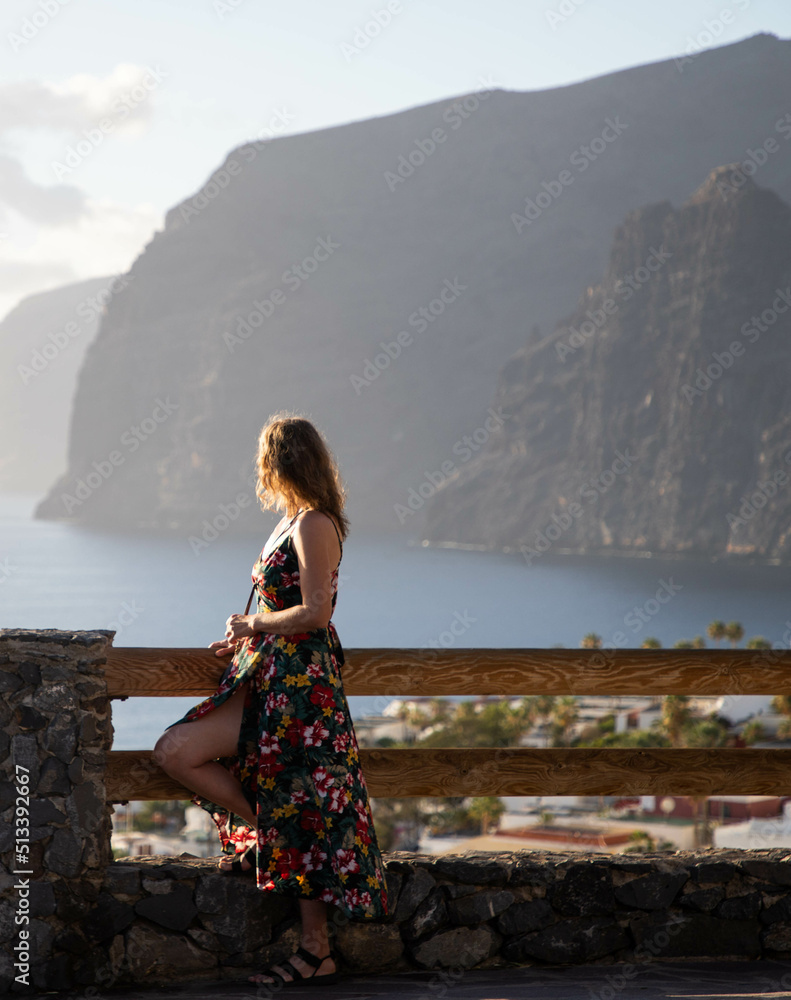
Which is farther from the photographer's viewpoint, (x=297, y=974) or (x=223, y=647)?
(x=223, y=647)

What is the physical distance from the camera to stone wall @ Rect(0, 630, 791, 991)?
3283 mm

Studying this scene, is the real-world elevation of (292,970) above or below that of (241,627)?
below

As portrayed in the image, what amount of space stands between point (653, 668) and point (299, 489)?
1.49 m

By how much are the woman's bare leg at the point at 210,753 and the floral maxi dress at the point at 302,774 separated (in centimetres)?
8

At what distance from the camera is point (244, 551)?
16562 cm

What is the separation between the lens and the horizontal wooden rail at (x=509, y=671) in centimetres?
347

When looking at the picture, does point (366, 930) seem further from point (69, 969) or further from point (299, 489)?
point (299, 489)

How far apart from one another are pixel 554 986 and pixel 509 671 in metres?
1.05

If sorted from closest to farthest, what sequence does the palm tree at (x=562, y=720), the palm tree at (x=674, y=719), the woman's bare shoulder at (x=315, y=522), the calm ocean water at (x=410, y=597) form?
1. the woman's bare shoulder at (x=315, y=522)
2. the palm tree at (x=674, y=719)
3. the palm tree at (x=562, y=720)
4. the calm ocean water at (x=410, y=597)

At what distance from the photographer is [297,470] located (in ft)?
10.6

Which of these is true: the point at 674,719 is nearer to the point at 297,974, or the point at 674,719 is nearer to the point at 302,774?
the point at 297,974

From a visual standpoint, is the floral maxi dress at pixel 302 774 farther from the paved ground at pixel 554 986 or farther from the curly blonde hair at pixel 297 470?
the paved ground at pixel 554 986

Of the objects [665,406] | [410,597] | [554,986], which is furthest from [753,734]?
[665,406]

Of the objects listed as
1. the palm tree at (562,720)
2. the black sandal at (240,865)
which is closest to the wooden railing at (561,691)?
the black sandal at (240,865)
